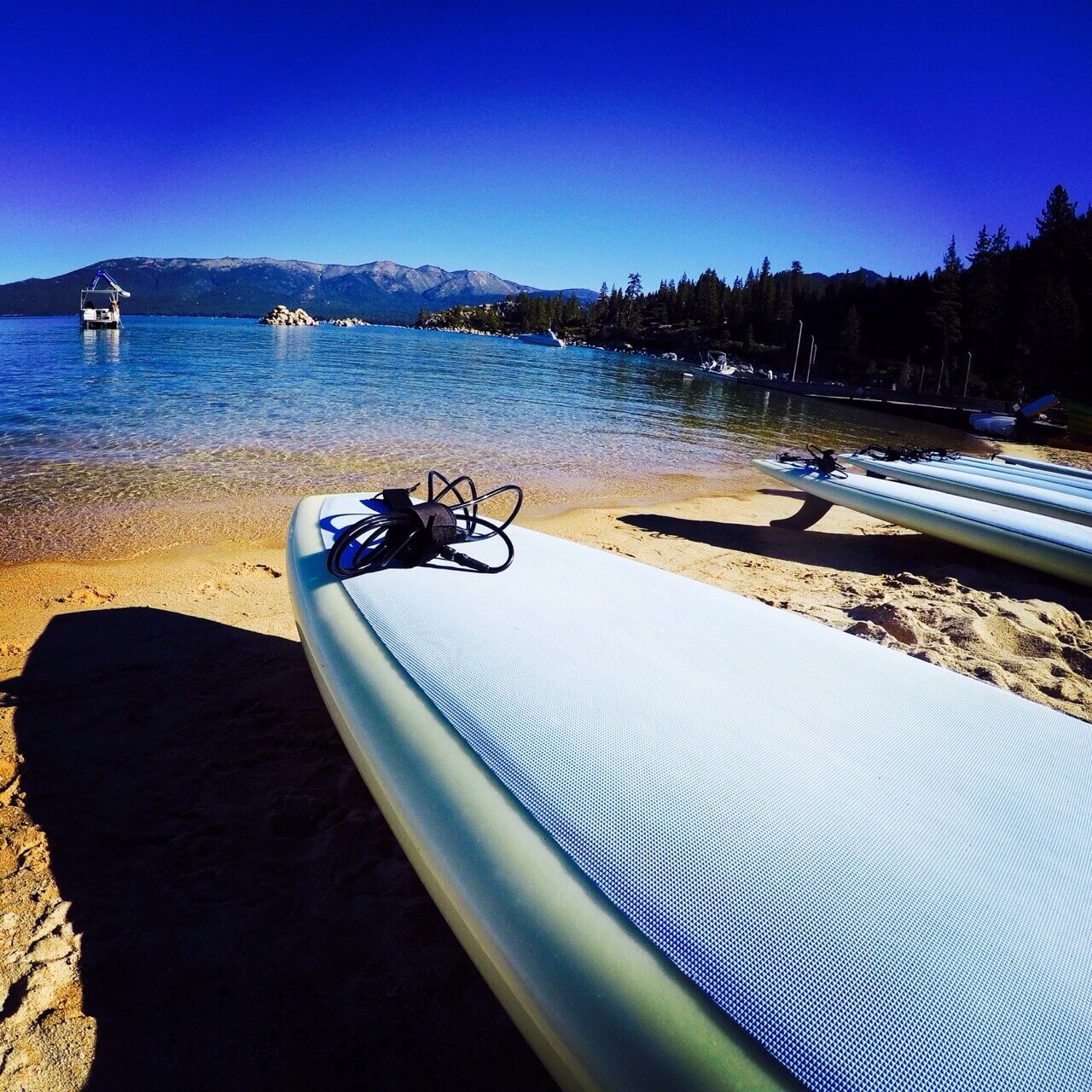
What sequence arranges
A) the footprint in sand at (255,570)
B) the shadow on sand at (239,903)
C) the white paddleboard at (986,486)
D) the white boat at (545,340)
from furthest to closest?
the white boat at (545,340), the white paddleboard at (986,486), the footprint in sand at (255,570), the shadow on sand at (239,903)

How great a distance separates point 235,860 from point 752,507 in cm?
715

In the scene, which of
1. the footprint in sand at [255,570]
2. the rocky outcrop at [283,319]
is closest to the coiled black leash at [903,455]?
the footprint in sand at [255,570]

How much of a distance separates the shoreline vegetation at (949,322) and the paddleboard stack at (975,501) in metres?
24.6

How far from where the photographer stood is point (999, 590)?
4516 mm

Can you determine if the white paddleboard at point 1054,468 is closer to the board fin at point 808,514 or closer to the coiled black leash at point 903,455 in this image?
the coiled black leash at point 903,455

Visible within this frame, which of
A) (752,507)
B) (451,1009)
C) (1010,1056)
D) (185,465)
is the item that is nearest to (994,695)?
(1010,1056)

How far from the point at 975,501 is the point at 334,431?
956cm

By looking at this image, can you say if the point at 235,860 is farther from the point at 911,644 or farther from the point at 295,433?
the point at 295,433

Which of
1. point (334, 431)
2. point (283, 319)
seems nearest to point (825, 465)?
point (334, 431)

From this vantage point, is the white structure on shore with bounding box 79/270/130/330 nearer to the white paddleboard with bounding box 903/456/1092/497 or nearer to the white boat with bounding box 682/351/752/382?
the white boat with bounding box 682/351/752/382

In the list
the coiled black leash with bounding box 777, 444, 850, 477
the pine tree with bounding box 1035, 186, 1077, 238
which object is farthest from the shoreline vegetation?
the coiled black leash with bounding box 777, 444, 850, 477

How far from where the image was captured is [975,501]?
558cm

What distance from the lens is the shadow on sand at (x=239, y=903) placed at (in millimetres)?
1415

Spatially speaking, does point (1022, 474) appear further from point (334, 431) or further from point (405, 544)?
point (334, 431)
